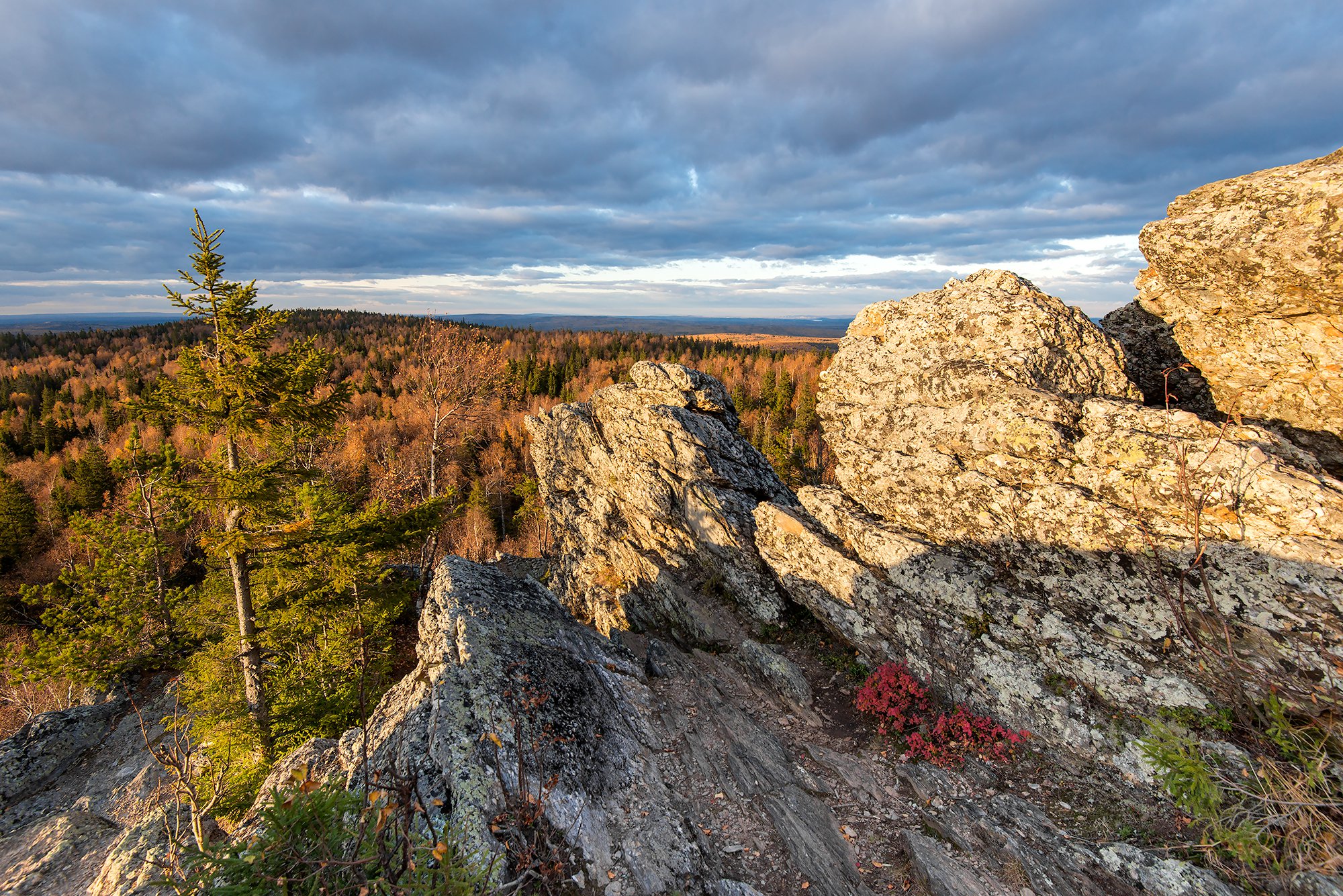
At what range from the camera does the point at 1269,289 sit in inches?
376

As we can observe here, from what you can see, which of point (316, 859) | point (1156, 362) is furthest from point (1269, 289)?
point (316, 859)

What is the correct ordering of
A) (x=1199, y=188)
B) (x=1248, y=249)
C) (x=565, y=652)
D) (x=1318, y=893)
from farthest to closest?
(x=565, y=652), (x=1199, y=188), (x=1248, y=249), (x=1318, y=893)

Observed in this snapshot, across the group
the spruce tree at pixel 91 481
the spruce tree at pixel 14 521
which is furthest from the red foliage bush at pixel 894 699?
the spruce tree at pixel 91 481

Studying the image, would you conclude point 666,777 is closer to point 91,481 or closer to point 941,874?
point 941,874

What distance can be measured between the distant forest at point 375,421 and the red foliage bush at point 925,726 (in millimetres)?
12571

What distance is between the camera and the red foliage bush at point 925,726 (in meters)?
9.48

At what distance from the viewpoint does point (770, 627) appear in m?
14.5

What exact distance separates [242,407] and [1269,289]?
66.6ft

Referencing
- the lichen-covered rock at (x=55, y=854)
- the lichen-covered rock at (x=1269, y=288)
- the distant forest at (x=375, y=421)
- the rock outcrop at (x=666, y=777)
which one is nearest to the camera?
the rock outcrop at (x=666, y=777)

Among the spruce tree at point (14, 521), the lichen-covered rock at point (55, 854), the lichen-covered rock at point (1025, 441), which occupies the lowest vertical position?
the spruce tree at point (14, 521)

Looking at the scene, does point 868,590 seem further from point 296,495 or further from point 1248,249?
point 296,495

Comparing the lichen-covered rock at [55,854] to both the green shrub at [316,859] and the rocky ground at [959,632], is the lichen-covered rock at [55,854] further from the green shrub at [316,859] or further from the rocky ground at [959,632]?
the green shrub at [316,859]

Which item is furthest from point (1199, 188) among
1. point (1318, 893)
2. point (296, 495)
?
point (296, 495)

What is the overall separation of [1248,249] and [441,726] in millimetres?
16139
